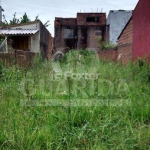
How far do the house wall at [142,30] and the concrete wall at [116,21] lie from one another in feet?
47.4

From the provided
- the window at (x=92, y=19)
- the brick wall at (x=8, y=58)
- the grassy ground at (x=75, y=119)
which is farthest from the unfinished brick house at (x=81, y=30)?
the grassy ground at (x=75, y=119)

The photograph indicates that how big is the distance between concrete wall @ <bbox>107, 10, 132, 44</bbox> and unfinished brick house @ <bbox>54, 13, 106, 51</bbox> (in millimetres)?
2504

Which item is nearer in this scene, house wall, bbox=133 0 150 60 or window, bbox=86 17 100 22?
house wall, bbox=133 0 150 60

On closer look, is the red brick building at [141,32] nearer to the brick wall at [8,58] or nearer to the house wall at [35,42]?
the brick wall at [8,58]

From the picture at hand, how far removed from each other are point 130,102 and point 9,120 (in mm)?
1831

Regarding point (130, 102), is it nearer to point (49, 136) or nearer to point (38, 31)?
point (49, 136)

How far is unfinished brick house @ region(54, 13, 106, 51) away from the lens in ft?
89.9

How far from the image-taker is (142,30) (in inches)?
329

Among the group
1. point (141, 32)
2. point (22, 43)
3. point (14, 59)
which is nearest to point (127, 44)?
point (141, 32)

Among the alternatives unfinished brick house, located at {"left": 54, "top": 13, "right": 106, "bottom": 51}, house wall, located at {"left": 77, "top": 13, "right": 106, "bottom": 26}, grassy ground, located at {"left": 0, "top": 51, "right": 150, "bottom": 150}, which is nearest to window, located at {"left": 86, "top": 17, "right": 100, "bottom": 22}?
unfinished brick house, located at {"left": 54, "top": 13, "right": 106, "bottom": 51}

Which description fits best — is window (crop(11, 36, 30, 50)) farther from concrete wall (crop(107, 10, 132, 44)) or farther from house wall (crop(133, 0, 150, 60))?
concrete wall (crop(107, 10, 132, 44))

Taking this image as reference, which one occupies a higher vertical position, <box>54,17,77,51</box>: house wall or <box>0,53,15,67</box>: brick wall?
<box>54,17,77,51</box>: house wall

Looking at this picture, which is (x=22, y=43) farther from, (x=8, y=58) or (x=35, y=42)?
(x=8, y=58)

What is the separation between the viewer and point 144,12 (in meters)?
8.21
